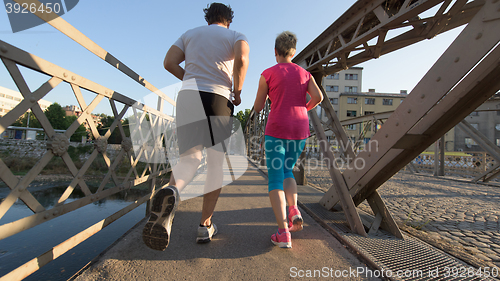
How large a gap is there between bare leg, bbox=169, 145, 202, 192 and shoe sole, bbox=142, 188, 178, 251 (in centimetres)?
17

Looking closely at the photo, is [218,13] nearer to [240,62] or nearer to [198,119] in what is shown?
[240,62]

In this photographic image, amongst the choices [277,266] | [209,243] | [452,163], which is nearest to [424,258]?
[277,266]

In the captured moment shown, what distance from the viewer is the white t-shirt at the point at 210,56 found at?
5.99 feet

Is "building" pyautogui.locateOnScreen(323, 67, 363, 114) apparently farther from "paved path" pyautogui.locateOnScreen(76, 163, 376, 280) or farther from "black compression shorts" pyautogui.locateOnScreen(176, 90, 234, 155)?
"black compression shorts" pyautogui.locateOnScreen(176, 90, 234, 155)

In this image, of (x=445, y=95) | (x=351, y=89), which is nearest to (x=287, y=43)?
(x=445, y=95)

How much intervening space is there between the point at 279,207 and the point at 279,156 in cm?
43

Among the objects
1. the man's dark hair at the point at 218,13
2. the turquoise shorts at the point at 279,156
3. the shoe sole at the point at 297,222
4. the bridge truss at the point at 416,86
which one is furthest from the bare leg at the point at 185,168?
the bridge truss at the point at 416,86

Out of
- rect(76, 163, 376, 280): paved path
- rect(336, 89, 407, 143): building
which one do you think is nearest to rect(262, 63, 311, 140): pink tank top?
rect(76, 163, 376, 280): paved path

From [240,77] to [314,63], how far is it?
77.4 inches

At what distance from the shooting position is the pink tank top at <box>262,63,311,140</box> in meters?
1.98

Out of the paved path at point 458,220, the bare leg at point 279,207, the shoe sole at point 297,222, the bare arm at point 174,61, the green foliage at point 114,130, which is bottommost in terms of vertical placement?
the paved path at point 458,220

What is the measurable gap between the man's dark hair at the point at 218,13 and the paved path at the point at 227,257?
195cm

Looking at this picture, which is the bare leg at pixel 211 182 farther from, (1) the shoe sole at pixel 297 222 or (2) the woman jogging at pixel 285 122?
(1) the shoe sole at pixel 297 222

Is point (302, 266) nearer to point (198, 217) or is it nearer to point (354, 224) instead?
point (354, 224)
